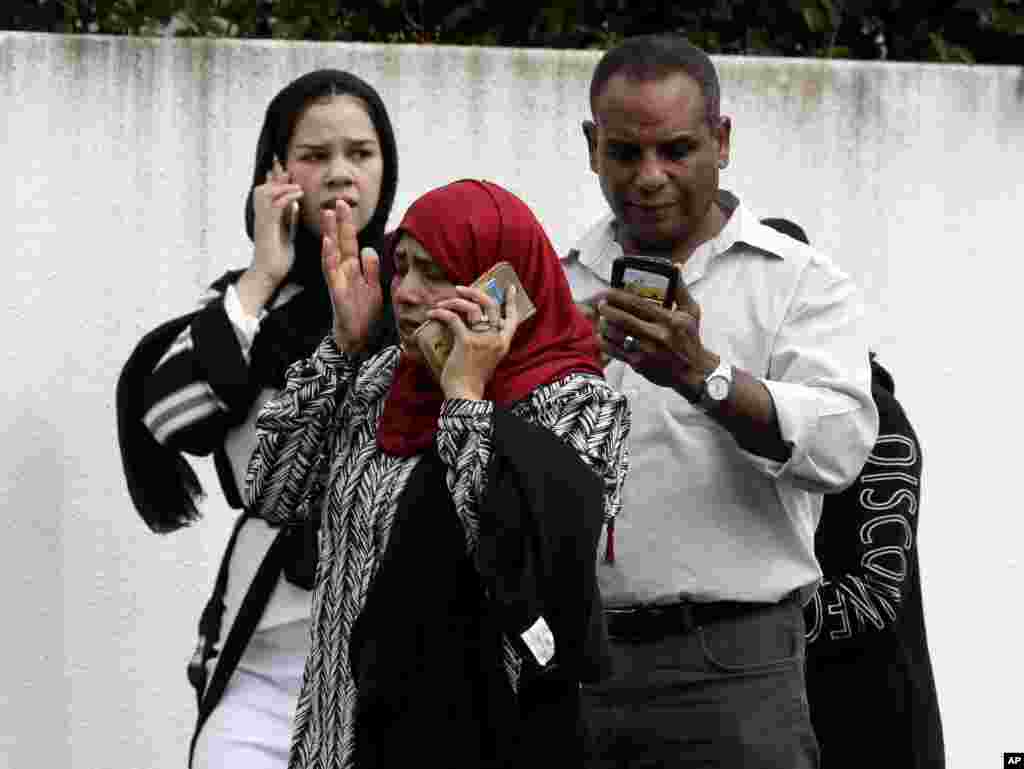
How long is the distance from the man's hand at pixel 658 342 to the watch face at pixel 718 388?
16mm

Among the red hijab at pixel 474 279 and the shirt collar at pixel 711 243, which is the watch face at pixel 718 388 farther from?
the shirt collar at pixel 711 243

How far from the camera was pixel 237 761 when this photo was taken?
3912mm

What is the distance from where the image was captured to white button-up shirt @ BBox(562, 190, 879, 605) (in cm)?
369

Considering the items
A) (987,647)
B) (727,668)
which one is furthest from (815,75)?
(727,668)

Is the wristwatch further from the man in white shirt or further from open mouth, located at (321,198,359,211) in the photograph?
open mouth, located at (321,198,359,211)

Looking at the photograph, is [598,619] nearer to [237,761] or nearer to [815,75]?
[237,761]

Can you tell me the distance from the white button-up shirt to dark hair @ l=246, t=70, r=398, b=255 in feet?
2.52

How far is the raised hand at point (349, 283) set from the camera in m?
3.65

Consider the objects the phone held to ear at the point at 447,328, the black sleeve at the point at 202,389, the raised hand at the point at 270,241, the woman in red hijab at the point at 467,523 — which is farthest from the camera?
the raised hand at the point at 270,241

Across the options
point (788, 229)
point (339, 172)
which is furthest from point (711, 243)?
point (339, 172)

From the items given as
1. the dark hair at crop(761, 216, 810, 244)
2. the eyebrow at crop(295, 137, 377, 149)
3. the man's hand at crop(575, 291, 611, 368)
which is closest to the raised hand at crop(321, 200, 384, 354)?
the man's hand at crop(575, 291, 611, 368)

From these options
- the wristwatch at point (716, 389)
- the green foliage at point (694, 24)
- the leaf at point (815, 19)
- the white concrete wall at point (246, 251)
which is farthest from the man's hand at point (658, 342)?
the leaf at point (815, 19)

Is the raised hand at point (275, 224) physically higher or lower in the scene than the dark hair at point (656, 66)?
lower

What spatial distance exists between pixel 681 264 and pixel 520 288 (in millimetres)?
552
